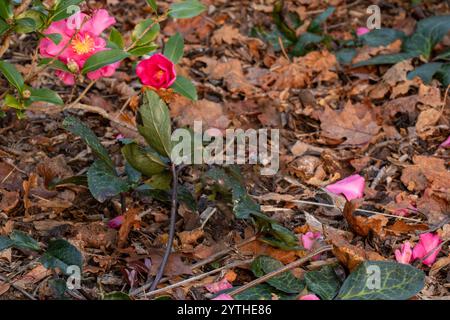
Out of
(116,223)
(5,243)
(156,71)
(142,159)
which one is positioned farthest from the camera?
(156,71)

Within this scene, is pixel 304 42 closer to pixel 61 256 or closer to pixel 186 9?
pixel 186 9

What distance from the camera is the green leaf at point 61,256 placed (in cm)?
172

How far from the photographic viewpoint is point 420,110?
255 cm

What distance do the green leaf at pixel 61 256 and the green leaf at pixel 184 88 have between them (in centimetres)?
63

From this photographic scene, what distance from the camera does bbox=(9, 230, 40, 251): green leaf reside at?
5.66ft

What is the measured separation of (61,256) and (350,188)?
2.83 feet

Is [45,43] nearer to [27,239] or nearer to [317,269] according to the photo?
[27,239]

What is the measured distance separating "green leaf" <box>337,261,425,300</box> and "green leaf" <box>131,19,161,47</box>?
0.85 m

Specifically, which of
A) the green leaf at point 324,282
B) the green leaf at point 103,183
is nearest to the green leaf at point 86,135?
the green leaf at point 103,183

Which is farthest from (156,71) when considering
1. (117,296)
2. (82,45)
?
(117,296)

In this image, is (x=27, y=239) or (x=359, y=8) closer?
(x=27, y=239)

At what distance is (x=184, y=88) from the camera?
7.17 feet

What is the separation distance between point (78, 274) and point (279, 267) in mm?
468

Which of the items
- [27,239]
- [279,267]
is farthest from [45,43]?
[279,267]
